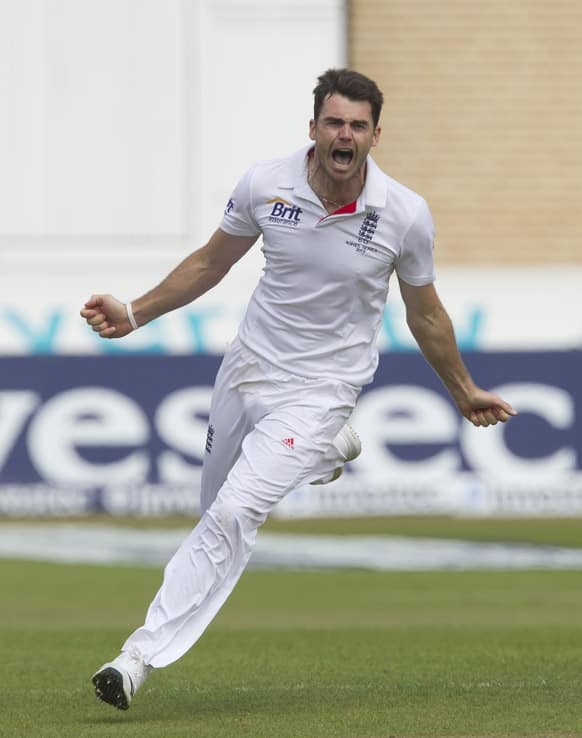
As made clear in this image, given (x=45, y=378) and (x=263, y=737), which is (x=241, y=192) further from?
(x=45, y=378)

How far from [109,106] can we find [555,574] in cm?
897

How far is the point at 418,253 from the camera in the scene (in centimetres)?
651

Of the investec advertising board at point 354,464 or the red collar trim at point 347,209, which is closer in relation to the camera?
the red collar trim at point 347,209

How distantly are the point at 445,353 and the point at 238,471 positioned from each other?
3.16 ft

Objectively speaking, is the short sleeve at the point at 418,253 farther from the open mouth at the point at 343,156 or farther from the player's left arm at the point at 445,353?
the open mouth at the point at 343,156

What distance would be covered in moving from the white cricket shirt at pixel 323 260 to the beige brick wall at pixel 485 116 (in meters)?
13.0

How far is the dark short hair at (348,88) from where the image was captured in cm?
627

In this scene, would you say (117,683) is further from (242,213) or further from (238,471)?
(242,213)

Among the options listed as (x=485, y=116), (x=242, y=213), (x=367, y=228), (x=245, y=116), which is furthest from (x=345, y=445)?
(x=485, y=116)

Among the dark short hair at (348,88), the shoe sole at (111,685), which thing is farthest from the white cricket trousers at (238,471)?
the dark short hair at (348,88)

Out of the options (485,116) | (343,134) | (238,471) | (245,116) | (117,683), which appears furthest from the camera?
(485,116)

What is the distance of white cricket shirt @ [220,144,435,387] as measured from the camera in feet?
21.2

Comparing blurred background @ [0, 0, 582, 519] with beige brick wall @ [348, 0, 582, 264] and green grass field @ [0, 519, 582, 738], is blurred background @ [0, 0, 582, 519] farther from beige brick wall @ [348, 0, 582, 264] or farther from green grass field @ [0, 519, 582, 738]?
green grass field @ [0, 519, 582, 738]

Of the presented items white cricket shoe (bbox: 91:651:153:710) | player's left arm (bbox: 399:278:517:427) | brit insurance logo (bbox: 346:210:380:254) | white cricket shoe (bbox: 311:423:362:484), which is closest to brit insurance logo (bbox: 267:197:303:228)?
brit insurance logo (bbox: 346:210:380:254)
